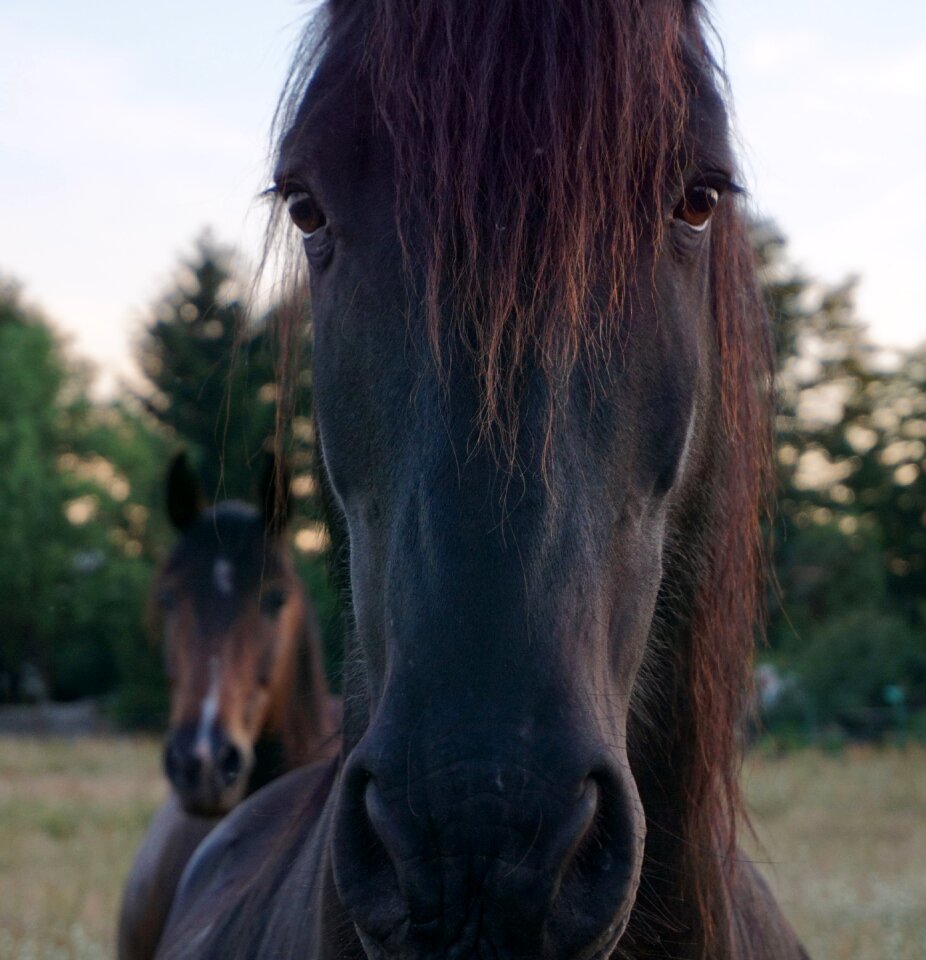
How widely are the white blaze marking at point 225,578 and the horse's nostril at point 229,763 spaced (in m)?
0.78

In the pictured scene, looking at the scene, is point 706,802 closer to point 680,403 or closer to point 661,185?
point 680,403

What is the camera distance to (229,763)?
17.1 ft

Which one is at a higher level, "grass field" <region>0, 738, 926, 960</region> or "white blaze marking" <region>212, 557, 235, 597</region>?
"white blaze marking" <region>212, 557, 235, 597</region>

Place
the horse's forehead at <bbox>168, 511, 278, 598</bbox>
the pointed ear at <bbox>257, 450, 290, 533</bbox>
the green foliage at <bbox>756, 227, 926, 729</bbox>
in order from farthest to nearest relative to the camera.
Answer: the green foliage at <bbox>756, 227, 926, 729</bbox> < the horse's forehead at <bbox>168, 511, 278, 598</bbox> < the pointed ear at <bbox>257, 450, 290, 533</bbox>

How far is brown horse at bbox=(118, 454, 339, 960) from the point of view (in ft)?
16.8

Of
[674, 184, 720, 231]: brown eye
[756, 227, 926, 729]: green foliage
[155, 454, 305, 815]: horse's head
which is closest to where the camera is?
[674, 184, 720, 231]: brown eye

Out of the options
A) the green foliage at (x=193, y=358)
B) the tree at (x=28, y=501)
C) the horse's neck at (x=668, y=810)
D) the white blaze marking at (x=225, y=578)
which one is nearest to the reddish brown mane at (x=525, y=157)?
the horse's neck at (x=668, y=810)

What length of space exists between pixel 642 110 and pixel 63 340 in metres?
47.5

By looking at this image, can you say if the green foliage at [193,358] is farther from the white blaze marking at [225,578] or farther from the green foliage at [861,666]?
the white blaze marking at [225,578]

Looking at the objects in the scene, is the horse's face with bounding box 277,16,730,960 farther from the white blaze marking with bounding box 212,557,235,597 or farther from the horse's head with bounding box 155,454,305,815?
the white blaze marking with bounding box 212,557,235,597

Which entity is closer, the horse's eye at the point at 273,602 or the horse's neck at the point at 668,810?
the horse's neck at the point at 668,810

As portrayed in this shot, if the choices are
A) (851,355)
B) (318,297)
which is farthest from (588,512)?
(851,355)

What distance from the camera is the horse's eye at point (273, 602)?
5.71m

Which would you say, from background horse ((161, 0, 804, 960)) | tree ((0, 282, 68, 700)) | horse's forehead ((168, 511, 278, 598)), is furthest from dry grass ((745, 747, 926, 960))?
tree ((0, 282, 68, 700))
